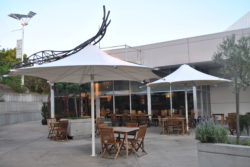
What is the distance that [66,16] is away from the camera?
1805 centimetres

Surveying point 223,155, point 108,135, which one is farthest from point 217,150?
Result: point 108,135

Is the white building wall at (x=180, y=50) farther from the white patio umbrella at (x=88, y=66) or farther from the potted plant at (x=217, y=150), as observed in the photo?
the potted plant at (x=217, y=150)

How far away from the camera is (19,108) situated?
1995 cm

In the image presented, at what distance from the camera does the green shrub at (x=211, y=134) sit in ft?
15.7

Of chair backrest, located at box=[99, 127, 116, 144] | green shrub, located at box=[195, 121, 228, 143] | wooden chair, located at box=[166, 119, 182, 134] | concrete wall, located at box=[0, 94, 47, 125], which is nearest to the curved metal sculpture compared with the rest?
concrete wall, located at box=[0, 94, 47, 125]

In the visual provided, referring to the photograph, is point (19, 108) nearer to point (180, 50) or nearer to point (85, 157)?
point (180, 50)

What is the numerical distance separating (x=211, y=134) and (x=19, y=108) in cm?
1855

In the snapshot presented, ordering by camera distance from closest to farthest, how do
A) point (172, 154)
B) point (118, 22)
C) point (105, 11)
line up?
point (172, 154)
point (105, 11)
point (118, 22)

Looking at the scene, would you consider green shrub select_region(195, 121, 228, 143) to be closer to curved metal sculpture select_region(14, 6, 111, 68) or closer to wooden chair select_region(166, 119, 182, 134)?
wooden chair select_region(166, 119, 182, 134)

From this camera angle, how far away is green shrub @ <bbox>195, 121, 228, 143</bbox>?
15.7 feet

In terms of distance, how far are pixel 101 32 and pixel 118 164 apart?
440 inches

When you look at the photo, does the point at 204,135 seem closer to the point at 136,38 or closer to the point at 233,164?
the point at 233,164

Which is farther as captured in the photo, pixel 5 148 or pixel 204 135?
pixel 5 148

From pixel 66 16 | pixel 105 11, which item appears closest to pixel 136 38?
pixel 66 16
